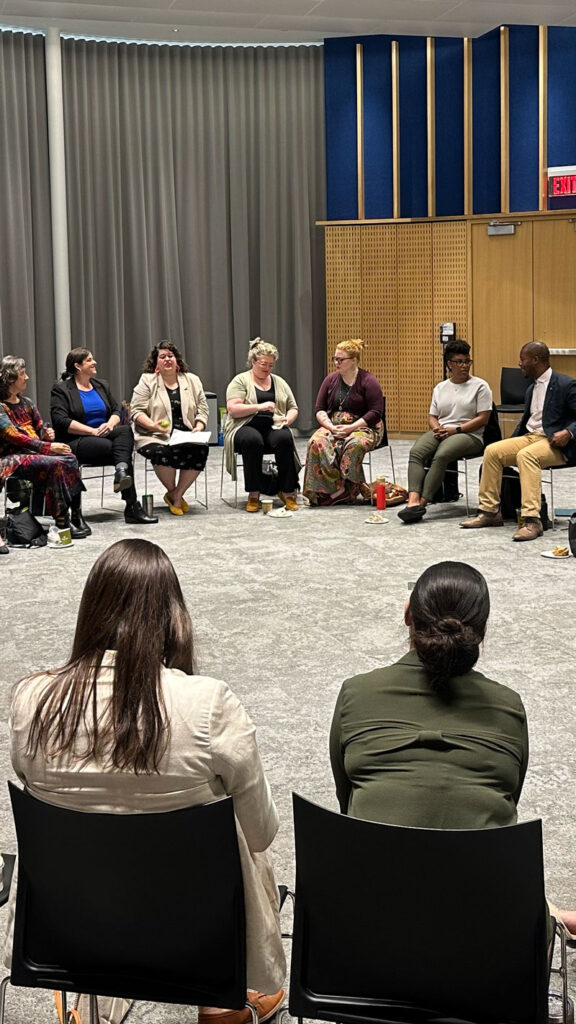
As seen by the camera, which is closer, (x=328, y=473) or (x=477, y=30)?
(x=328, y=473)

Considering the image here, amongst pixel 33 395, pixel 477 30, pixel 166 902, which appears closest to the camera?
pixel 166 902

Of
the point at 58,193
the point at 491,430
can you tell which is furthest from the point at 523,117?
the point at 491,430

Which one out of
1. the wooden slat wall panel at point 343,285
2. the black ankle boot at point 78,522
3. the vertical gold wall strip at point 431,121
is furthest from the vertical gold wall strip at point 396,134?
the black ankle boot at point 78,522

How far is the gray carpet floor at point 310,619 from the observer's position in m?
3.44

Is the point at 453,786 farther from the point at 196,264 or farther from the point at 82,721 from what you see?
the point at 196,264

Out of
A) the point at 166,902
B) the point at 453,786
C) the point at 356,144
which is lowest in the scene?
the point at 166,902

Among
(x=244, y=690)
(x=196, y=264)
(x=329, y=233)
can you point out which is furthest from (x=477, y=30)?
(x=244, y=690)

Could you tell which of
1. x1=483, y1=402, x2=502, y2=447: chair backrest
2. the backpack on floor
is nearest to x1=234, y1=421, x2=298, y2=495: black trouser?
x1=483, y1=402, x2=502, y2=447: chair backrest

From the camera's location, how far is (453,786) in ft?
6.43

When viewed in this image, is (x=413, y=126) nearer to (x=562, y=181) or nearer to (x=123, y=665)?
(x=562, y=181)

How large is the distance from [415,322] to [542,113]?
2.34 metres

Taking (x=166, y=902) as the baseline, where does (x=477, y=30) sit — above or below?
above

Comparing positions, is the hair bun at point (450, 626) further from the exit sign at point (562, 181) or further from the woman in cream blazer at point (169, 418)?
the exit sign at point (562, 181)

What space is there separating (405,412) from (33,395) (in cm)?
377
